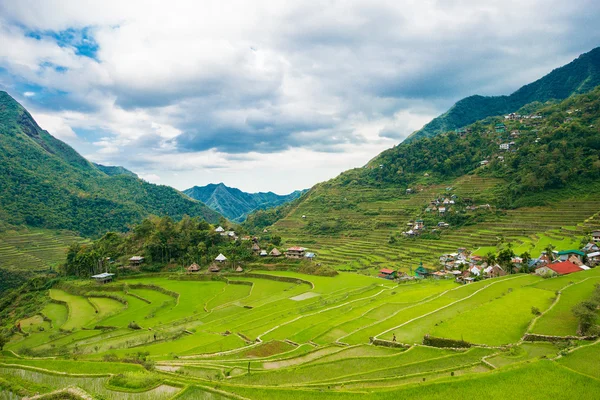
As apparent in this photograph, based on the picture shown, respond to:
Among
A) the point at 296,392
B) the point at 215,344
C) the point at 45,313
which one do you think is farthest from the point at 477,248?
the point at 45,313

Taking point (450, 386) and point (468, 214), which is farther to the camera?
point (468, 214)

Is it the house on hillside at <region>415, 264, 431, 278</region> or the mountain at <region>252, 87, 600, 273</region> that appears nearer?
the house on hillside at <region>415, 264, 431, 278</region>

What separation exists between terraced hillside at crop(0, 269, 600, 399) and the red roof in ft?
4.65

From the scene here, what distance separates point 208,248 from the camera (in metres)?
47.2

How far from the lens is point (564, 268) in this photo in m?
28.1

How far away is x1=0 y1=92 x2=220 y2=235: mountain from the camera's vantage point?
82062mm

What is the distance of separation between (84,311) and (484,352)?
34462mm

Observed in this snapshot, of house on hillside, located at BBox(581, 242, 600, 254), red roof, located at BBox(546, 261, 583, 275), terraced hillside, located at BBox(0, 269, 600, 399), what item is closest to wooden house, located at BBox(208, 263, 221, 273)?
terraced hillside, located at BBox(0, 269, 600, 399)

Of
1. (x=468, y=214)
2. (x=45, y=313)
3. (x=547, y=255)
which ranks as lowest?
(x=45, y=313)

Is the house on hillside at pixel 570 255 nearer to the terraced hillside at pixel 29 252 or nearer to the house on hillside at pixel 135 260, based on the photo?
the house on hillside at pixel 135 260

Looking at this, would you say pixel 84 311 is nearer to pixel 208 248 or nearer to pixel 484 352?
pixel 208 248

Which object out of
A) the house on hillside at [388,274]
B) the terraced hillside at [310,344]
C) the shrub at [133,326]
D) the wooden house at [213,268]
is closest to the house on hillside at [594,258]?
the terraced hillside at [310,344]

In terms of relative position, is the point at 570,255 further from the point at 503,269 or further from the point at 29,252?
the point at 29,252

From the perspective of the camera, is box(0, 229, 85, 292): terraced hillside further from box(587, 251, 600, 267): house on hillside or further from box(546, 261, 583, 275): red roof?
box(587, 251, 600, 267): house on hillside
